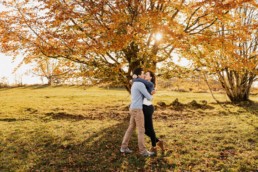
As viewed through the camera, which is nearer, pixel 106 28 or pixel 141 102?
pixel 141 102

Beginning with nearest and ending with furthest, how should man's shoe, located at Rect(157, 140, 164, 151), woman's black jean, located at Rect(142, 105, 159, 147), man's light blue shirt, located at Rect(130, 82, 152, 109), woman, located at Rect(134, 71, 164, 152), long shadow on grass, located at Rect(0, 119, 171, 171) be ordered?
long shadow on grass, located at Rect(0, 119, 171, 171) → man's light blue shirt, located at Rect(130, 82, 152, 109) → woman, located at Rect(134, 71, 164, 152) → woman's black jean, located at Rect(142, 105, 159, 147) → man's shoe, located at Rect(157, 140, 164, 151)

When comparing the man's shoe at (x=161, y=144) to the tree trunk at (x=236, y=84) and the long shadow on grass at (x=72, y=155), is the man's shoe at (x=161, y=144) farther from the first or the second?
the tree trunk at (x=236, y=84)

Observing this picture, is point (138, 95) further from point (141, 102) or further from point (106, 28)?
point (106, 28)

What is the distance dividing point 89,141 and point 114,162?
2177 millimetres

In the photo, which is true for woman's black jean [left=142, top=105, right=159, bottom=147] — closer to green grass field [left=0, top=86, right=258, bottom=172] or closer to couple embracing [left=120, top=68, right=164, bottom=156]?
couple embracing [left=120, top=68, right=164, bottom=156]

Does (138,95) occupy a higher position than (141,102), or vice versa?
(138,95)

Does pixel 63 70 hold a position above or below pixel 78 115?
above

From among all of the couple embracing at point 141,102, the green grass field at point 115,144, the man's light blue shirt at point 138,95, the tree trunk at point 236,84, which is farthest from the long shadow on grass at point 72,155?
the tree trunk at point 236,84

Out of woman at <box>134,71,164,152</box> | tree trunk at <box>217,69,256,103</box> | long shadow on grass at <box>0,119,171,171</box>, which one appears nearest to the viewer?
long shadow on grass at <box>0,119,171,171</box>

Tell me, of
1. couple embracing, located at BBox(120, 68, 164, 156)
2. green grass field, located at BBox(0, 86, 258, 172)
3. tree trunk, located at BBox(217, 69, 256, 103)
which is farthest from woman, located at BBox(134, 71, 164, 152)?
tree trunk, located at BBox(217, 69, 256, 103)

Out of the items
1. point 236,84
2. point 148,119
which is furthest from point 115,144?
point 236,84

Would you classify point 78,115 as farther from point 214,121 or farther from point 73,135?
point 214,121

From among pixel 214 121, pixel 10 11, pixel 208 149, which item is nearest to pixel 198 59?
pixel 214 121

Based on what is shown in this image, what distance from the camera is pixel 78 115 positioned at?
48.1 feet
